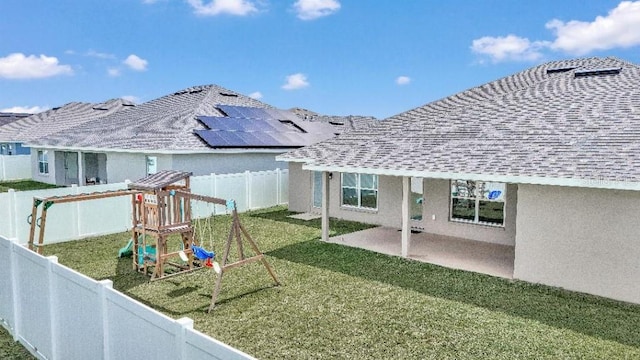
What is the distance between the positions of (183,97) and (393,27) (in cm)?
1344

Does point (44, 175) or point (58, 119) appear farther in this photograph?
point (58, 119)

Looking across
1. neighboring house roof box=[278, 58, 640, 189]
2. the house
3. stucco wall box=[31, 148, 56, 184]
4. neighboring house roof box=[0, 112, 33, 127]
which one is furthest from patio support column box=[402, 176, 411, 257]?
neighboring house roof box=[0, 112, 33, 127]

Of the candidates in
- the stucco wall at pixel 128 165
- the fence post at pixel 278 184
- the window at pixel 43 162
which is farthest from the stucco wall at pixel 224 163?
the window at pixel 43 162

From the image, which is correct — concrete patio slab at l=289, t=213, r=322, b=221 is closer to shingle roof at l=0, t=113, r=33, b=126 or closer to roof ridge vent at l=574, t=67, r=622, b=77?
roof ridge vent at l=574, t=67, r=622, b=77

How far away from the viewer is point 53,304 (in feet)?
20.6

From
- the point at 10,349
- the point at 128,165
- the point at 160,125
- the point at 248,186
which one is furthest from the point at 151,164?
the point at 10,349

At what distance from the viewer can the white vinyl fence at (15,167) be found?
3312 centimetres

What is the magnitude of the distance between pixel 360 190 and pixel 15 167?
2798cm

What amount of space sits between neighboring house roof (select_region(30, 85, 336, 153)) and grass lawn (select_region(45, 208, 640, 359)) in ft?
30.8

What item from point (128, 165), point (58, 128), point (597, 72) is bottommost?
point (128, 165)

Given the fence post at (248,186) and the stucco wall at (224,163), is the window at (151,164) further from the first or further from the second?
the fence post at (248,186)

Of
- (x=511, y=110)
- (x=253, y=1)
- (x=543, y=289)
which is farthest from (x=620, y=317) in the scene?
(x=253, y=1)

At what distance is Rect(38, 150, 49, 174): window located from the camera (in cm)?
3087

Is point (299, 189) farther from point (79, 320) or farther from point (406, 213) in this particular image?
point (79, 320)
